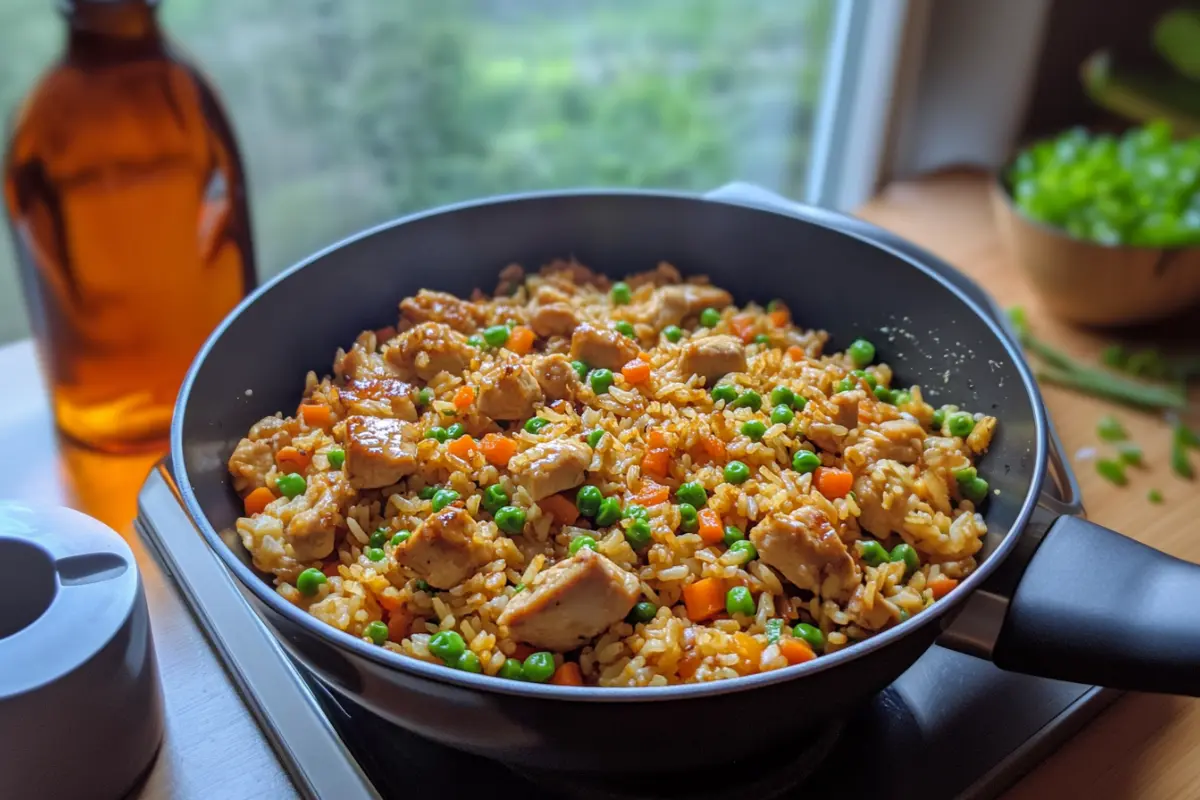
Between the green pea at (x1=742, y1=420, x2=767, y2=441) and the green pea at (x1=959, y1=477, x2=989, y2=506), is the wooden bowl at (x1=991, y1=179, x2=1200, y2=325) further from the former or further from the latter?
the green pea at (x1=742, y1=420, x2=767, y2=441)

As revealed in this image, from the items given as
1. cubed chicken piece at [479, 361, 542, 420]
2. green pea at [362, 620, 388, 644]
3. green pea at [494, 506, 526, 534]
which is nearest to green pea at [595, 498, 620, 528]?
green pea at [494, 506, 526, 534]

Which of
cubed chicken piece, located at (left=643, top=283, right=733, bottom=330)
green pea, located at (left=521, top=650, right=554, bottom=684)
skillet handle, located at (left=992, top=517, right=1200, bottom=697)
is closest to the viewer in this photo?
skillet handle, located at (left=992, top=517, right=1200, bottom=697)

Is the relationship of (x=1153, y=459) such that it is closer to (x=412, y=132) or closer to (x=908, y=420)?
(x=908, y=420)

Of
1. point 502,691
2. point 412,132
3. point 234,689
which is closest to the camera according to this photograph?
point 502,691

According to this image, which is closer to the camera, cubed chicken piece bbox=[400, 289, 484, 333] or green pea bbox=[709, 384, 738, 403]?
green pea bbox=[709, 384, 738, 403]

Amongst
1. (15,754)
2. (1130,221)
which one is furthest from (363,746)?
(1130,221)

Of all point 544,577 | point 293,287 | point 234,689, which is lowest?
point 234,689

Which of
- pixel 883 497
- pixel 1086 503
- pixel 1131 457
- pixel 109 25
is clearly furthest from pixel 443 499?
pixel 1131 457
